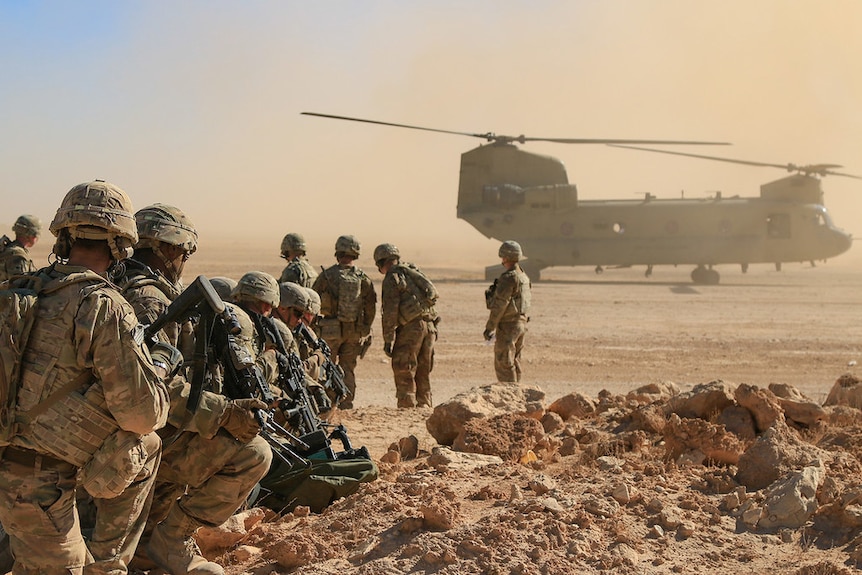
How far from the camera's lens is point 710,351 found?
15320 mm

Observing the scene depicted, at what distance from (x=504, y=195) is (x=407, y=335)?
18.3 meters

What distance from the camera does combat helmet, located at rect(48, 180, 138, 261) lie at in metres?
3.54

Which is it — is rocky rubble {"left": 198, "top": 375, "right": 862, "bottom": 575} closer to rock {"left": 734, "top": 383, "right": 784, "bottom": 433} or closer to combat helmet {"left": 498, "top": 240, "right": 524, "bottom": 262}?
rock {"left": 734, "top": 383, "right": 784, "bottom": 433}

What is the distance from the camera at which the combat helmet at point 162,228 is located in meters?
4.70

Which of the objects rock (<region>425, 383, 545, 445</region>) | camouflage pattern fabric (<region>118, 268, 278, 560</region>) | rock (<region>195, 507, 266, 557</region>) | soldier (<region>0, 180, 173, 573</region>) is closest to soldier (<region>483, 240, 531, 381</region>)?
rock (<region>425, 383, 545, 445</region>)

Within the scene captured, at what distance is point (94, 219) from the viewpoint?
3535 millimetres

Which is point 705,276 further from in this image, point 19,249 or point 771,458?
point 771,458

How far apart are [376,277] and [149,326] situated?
993 inches

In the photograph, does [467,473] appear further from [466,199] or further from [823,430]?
[466,199]

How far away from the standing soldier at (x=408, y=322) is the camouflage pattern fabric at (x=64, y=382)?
6.71 meters

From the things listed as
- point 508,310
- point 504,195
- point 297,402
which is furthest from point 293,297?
point 504,195

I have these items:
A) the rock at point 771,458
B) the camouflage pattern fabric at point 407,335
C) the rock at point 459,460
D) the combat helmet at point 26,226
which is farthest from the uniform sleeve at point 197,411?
the combat helmet at point 26,226

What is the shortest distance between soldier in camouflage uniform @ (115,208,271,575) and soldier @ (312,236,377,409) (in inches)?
215

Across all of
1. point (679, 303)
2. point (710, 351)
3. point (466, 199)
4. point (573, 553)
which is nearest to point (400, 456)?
point (573, 553)
